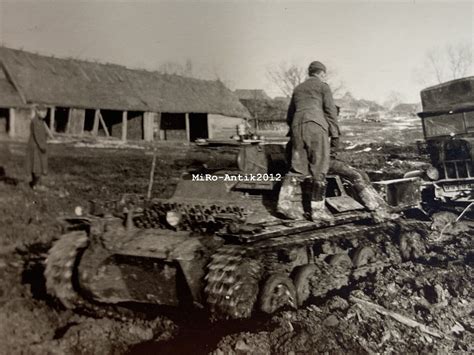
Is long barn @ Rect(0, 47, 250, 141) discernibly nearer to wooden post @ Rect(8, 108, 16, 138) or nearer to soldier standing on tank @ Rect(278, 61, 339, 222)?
wooden post @ Rect(8, 108, 16, 138)

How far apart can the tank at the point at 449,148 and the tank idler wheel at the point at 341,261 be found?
2377mm

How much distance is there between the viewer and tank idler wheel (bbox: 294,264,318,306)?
15.3 ft

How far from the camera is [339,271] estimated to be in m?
5.15

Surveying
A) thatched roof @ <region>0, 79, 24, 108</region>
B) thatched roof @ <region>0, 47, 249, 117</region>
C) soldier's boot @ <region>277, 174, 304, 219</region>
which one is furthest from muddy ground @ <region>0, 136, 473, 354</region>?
thatched roof @ <region>0, 47, 249, 117</region>

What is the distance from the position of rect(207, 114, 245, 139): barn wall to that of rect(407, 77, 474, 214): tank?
12.8m

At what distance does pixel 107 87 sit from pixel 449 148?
43.7ft

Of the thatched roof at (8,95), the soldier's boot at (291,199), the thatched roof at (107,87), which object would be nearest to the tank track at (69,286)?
the soldier's boot at (291,199)

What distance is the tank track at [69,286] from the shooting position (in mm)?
4590

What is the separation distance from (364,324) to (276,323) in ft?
3.10

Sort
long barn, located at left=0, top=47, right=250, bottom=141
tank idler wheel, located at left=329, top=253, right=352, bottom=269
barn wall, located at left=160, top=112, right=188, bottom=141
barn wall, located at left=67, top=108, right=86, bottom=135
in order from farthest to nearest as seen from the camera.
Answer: barn wall, located at left=160, top=112, right=188, bottom=141 < barn wall, located at left=67, top=108, right=86, bottom=135 < long barn, located at left=0, top=47, right=250, bottom=141 < tank idler wheel, located at left=329, top=253, right=352, bottom=269

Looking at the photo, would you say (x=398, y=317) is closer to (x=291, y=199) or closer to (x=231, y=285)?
(x=291, y=199)

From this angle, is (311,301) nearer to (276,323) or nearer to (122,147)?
(276,323)

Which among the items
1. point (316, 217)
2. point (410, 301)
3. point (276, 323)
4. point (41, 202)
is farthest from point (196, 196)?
point (41, 202)

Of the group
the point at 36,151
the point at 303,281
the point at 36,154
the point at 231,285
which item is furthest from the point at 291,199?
the point at 36,154
